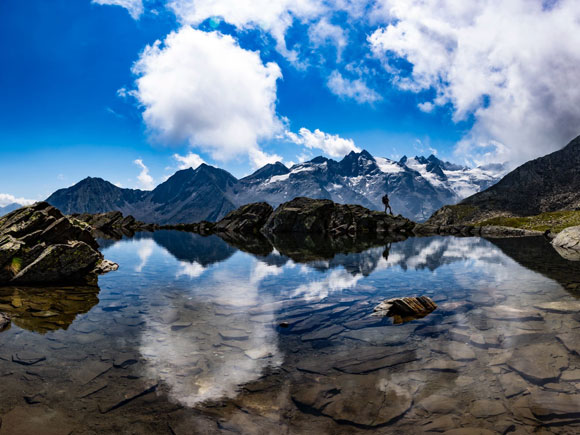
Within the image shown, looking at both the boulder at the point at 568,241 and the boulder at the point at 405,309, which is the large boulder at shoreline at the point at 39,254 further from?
the boulder at the point at 568,241

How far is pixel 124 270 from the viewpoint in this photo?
34.7m

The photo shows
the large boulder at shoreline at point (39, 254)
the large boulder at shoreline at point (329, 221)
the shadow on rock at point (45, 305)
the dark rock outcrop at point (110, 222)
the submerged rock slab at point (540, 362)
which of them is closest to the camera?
the submerged rock slab at point (540, 362)

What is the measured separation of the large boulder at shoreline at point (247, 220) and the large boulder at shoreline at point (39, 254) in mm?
95269

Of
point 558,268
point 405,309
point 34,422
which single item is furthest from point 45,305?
point 558,268

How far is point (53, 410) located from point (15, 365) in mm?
4223

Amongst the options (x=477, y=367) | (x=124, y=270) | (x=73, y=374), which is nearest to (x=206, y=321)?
(x=73, y=374)

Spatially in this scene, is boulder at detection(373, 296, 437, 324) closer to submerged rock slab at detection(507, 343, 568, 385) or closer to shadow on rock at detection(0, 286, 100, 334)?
submerged rock slab at detection(507, 343, 568, 385)

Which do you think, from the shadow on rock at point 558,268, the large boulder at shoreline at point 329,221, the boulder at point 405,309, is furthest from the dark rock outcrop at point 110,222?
the boulder at point 405,309

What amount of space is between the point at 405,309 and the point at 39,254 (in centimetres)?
2952

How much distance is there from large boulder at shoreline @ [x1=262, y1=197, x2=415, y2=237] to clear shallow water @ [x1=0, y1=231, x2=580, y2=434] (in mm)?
94873

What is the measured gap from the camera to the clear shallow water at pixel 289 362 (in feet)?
27.4

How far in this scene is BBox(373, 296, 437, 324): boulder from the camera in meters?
17.0

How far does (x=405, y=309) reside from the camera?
17.3 m

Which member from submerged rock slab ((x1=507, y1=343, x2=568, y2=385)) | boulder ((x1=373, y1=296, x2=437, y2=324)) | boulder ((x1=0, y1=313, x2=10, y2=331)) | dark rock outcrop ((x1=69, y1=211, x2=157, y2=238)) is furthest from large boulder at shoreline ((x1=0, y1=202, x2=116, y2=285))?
dark rock outcrop ((x1=69, y1=211, x2=157, y2=238))
